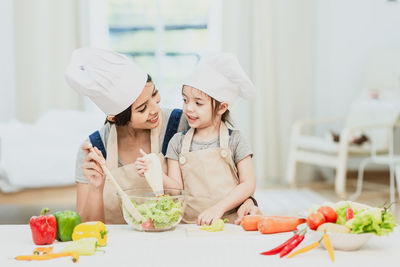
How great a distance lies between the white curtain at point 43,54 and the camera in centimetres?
559

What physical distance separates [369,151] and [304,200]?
74 cm

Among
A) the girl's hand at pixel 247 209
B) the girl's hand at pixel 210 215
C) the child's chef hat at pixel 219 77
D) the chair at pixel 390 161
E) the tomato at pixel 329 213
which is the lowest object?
the chair at pixel 390 161

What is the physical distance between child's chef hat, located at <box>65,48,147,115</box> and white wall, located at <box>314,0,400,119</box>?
4.33 meters

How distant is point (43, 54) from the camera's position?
561cm

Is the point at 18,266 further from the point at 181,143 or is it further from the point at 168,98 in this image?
the point at 168,98

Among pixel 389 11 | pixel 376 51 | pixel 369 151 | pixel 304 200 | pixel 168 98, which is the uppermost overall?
pixel 389 11

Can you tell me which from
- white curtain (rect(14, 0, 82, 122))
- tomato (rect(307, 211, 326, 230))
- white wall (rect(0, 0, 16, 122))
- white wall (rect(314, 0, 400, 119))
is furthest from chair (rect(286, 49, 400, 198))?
tomato (rect(307, 211, 326, 230))

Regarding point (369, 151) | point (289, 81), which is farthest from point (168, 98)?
point (369, 151)

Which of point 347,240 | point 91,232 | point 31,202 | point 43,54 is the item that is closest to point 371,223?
point 347,240

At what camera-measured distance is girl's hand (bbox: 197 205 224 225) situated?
66.3 inches

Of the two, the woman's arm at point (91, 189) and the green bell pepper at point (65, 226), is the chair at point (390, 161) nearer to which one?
the woman's arm at point (91, 189)

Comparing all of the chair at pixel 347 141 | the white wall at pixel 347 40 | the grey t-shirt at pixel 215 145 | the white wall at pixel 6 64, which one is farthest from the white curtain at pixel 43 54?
the grey t-shirt at pixel 215 145

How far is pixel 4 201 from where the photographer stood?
10.5ft

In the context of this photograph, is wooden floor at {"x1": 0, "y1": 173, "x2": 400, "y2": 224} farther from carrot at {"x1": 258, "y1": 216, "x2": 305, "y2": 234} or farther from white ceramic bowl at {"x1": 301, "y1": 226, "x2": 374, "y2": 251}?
white ceramic bowl at {"x1": 301, "y1": 226, "x2": 374, "y2": 251}
